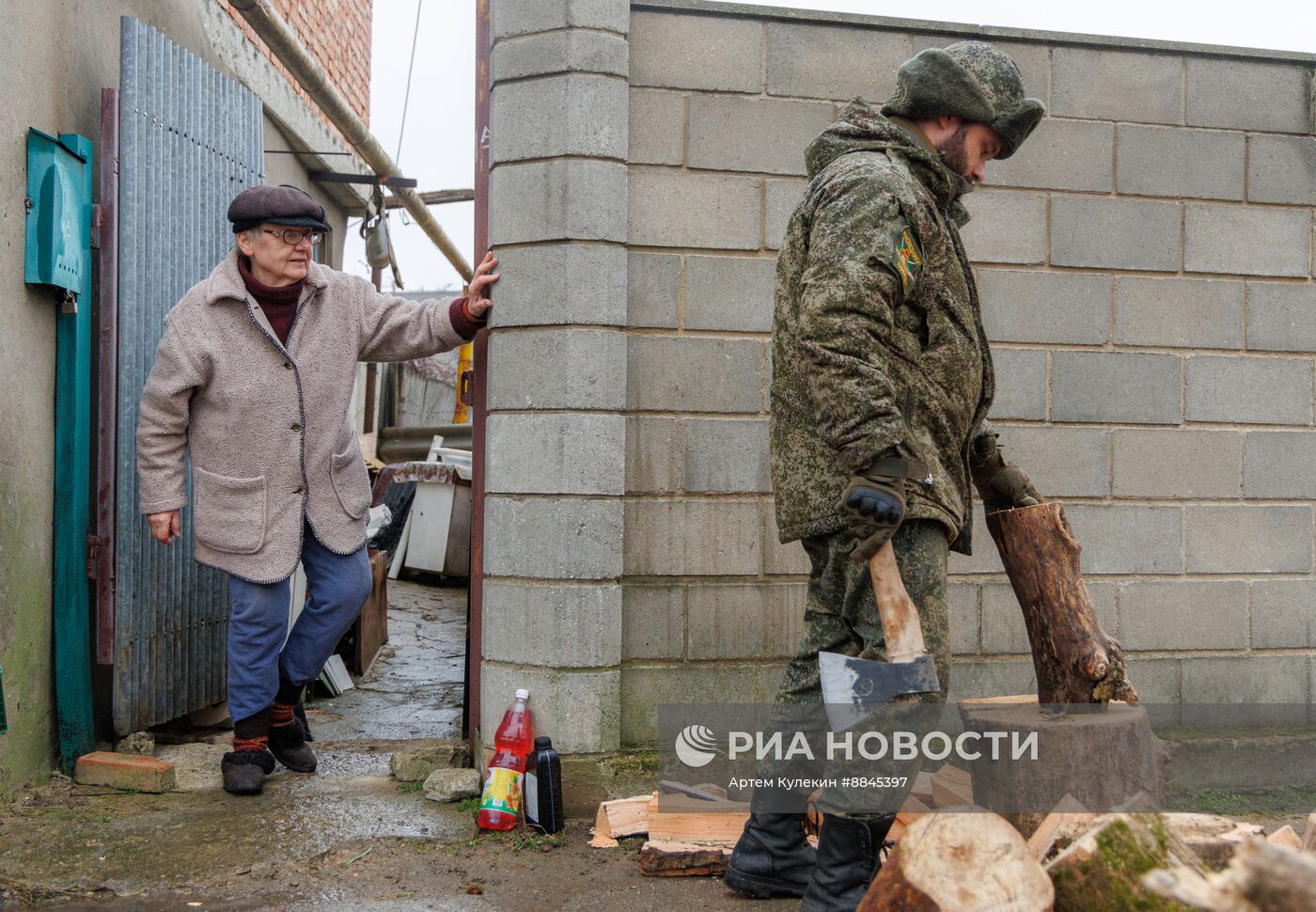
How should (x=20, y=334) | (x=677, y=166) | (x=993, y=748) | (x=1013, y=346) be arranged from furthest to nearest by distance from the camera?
(x=1013, y=346), (x=677, y=166), (x=20, y=334), (x=993, y=748)

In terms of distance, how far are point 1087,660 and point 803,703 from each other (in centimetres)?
77

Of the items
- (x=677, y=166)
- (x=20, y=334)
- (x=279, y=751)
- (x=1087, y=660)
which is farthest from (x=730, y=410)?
(x=20, y=334)

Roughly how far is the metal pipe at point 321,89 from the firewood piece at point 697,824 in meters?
4.76

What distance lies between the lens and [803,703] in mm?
2910

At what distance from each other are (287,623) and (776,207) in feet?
7.27

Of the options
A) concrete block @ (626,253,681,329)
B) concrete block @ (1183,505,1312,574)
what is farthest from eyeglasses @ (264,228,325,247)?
concrete block @ (1183,505,1312,574)

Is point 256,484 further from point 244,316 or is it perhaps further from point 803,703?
point 803,703

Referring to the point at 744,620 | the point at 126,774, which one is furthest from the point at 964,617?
the point at 126,774

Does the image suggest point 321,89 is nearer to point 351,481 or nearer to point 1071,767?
point 351,481

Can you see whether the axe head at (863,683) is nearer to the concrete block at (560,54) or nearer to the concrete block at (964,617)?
the concrete block at (964,617)

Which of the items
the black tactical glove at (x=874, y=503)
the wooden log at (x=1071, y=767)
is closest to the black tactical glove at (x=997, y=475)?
the wooden log at (x=1071, y=767)

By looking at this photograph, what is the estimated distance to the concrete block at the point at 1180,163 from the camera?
Result: 4277 millimetres

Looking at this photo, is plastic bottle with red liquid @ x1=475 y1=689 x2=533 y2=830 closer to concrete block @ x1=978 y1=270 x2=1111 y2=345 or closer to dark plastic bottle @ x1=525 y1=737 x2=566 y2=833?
dark plastic bottle @ x1=525 y1=737 x2=566 y2=833

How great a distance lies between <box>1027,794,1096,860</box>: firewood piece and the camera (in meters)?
2.52
